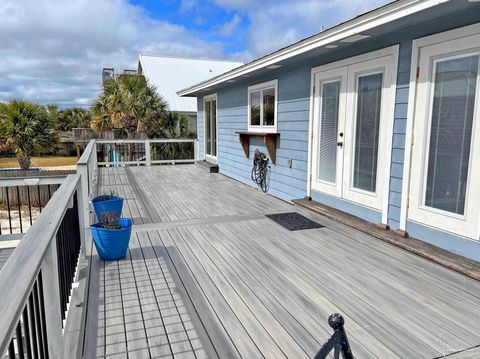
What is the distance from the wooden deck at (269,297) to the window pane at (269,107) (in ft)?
8.31

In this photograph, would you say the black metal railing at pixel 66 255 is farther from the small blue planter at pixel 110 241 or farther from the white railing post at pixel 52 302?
the white railing post at pixel 52 302

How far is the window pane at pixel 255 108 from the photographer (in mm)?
6569

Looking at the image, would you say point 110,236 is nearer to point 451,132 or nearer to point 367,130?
point 367,130

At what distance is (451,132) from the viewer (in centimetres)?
296

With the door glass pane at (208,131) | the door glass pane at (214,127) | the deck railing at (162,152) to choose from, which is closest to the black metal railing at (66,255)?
the door glass pane at (214,127)

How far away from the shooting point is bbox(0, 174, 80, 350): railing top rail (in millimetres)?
757

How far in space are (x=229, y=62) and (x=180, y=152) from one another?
28.9 ft

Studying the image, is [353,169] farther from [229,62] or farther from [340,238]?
[229,62]

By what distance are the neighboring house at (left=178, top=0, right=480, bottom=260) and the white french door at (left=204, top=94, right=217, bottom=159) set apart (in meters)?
3.76

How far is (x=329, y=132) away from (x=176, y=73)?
12405mm

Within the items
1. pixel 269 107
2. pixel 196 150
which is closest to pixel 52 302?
pixel 269 107

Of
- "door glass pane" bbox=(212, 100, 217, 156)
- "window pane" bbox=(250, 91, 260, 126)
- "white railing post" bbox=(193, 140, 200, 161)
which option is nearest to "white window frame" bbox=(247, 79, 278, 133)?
"window pane" bbox=(250, 91, 260, 126)

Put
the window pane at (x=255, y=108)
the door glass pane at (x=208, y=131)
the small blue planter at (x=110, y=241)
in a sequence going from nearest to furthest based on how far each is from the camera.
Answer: the small blue planter at (x=110, y=241)
the window pane at (x=255, y=108)
the door glass pane at (x=208, y=131)

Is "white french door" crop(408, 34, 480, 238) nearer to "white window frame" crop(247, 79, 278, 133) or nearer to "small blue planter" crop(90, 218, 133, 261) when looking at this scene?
"small blue planter" crop(90, 218, 133, 261)
